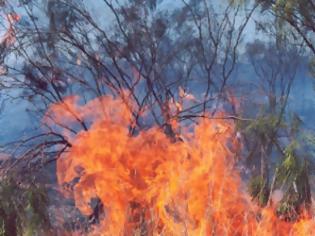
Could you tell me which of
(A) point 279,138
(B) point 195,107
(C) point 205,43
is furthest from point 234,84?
(A) point 279,138

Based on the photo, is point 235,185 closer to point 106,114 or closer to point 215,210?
point 215,210

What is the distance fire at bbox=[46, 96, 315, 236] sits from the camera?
21.9 feet

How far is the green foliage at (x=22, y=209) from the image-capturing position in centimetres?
724

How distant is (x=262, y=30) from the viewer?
13.0 m

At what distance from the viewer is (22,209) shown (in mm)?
7418

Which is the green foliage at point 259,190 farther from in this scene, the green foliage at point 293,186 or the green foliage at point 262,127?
the green foliage at point 262,127

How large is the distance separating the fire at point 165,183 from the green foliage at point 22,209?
77cm

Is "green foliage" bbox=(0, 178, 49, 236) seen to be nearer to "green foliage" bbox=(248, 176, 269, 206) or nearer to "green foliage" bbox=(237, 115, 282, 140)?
"green foliage" bbox=(248, 176, 269, 206)

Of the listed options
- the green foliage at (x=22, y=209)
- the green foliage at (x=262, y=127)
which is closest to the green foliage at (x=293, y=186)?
the green foliage at (x=262, y=127)

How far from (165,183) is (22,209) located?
1727 millimetres

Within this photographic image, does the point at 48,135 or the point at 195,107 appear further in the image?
the point at 195,107

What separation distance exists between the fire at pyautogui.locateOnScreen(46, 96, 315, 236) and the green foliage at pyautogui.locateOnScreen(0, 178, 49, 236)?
2.51 feet

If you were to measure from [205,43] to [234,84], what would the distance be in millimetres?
1105

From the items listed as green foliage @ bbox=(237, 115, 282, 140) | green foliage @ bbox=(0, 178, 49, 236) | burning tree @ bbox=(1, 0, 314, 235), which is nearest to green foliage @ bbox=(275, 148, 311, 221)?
burning tree @ bbox=(1, 0, 314, 235)
